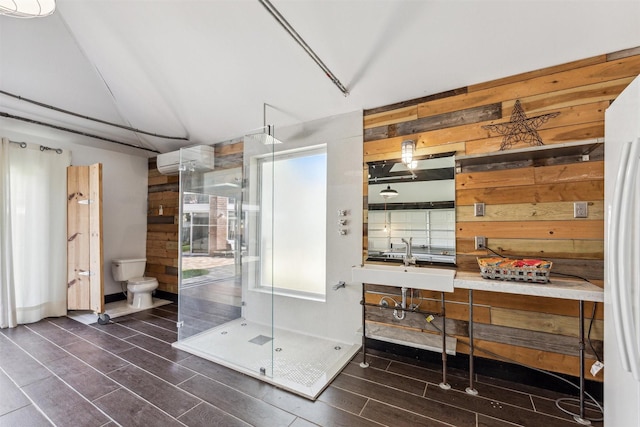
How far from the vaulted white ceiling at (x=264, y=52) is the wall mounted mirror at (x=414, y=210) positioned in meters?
0.71

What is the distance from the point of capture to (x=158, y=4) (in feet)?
7.26

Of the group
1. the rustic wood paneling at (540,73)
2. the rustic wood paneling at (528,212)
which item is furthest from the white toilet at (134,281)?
the rustic wood paneling at (540,73)

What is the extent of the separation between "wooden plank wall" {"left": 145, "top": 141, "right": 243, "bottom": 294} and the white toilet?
367 millimetres

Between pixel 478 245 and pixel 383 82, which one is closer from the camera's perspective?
pixel 478 245

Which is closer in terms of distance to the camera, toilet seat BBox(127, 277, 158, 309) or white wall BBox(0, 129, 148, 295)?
toilet seat BBox(127, 277, 158, 309)

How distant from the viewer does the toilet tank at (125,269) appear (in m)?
4.11

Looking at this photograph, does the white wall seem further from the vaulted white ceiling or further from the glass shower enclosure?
the glass shower enclosure

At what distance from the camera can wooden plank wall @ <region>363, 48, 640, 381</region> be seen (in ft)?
6.51

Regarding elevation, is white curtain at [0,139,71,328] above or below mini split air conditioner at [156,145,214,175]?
below

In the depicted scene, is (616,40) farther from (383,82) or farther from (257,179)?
(257,179)

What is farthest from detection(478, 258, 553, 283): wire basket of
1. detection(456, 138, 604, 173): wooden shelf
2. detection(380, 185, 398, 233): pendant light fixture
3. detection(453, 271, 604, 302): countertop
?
detection(380, 185, 398, 233): pendant light fixture

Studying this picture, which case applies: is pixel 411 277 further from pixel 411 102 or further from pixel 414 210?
pixel 411 102

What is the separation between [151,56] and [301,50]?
1.63 m

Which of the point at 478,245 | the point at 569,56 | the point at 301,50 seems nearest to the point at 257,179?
the point at 301,50
